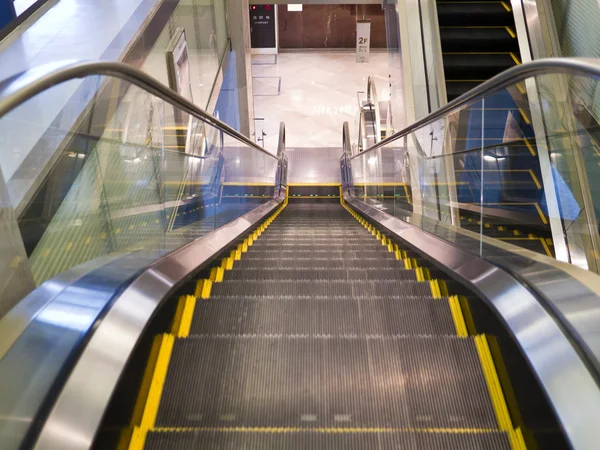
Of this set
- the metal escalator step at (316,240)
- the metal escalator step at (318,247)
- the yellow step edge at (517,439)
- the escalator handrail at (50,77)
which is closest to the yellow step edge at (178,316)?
the escalator handrail at (50,77)

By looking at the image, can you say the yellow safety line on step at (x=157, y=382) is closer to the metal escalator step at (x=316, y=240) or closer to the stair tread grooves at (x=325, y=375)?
the stair tread grooves at (x=325, y=375)

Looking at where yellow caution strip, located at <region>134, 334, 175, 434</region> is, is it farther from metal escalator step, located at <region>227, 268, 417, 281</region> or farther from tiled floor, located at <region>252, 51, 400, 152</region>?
tiled floor, located at <region>252, 51, 400, 152</region>

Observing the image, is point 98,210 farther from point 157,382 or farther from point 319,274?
point 319,274

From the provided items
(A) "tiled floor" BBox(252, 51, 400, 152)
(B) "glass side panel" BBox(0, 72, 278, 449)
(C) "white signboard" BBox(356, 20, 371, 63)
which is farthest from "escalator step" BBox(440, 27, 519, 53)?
(C) "white signboard" BBox(356, 20, 371, 63)

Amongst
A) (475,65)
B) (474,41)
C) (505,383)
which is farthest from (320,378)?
(474,41)

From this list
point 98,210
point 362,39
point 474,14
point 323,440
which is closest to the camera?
point 323,440

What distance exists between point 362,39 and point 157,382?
17300 millimetres

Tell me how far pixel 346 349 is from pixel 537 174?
1454mm

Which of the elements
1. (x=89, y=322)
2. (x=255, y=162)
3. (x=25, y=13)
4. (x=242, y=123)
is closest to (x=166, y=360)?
(x=89, y=322)

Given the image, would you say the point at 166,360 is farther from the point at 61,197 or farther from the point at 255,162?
the point at 255,162

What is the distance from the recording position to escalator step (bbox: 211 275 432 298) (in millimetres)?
2621

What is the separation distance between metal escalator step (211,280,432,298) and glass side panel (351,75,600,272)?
0.41 metres

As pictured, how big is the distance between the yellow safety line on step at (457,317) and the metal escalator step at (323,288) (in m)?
0.28

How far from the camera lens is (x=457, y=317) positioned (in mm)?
2197
